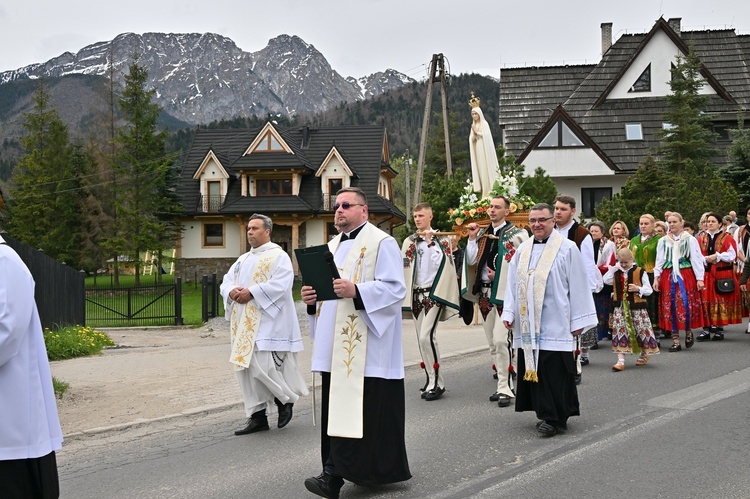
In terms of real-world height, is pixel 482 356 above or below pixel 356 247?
below

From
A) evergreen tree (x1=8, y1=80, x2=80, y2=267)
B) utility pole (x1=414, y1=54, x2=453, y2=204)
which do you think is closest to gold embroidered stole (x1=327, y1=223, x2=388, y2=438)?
utility pole (x1=414, y1=54, x2=453, y2=204)

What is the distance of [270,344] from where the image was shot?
27.0ft

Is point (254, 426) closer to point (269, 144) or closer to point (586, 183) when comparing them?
point (586, 183)

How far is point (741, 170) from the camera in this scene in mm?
28781

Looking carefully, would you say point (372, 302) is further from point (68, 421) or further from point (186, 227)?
point (186, 227)

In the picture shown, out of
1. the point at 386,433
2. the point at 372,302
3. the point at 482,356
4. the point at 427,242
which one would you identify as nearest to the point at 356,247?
the point at 372,302

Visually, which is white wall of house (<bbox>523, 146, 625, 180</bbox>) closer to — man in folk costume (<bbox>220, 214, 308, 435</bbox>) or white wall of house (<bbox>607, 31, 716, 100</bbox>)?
white wall of house (<bbox>607, 31, 716, 100</bbox>)

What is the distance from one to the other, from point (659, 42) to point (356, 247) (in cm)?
4113

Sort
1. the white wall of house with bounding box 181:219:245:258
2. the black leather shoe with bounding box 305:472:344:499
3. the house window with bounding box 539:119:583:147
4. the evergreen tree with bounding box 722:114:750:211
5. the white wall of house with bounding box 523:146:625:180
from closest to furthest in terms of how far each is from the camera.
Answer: the black leather shoe with bounding box 305:472:344:499
the evergreen tree with bounding box 722:114:750:211
the white wall of house with bounding box 523:146:625:180
the house window with bounding box 539:119:583:147
the white wall of house with bounding box 181:219:245:258

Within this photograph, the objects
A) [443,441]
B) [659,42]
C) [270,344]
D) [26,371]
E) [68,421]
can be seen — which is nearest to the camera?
[26,371]

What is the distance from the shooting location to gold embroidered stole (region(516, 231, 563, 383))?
7.43 meters

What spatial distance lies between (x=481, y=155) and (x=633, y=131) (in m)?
28.1

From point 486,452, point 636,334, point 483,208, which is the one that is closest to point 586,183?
point 636,334

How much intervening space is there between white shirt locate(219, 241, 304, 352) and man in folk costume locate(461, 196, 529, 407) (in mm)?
2172
